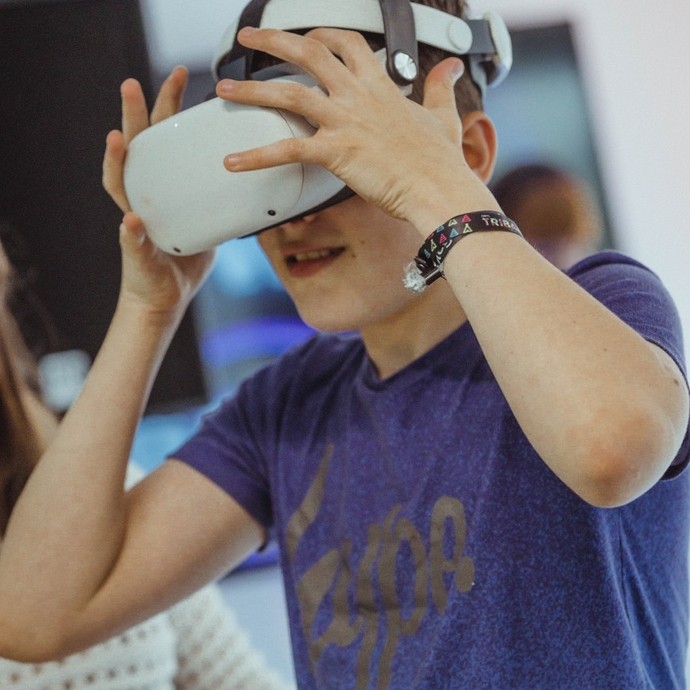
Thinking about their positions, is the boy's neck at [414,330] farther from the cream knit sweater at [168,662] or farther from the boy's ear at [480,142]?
the cream knit sweater at [168,662]

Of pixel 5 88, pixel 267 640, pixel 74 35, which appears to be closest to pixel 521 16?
pixel 74 35

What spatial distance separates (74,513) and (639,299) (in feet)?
1.99

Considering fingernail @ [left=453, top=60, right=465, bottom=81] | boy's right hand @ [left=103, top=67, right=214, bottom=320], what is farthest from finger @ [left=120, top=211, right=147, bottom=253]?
fingernail @ [left=453, top=60, right=465, bottom=81]

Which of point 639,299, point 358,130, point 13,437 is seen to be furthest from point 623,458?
point 13,437

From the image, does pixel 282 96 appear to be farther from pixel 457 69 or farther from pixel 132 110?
pixel 132 110

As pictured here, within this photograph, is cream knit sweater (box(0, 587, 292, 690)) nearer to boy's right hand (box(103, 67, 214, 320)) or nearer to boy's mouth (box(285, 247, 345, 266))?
boy's right hand (box(103, 67, 214, 320))

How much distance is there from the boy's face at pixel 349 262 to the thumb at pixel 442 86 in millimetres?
114

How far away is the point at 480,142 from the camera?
0.97 meters

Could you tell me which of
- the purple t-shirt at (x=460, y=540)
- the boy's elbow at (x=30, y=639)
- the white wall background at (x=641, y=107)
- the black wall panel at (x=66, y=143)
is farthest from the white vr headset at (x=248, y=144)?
the white wall background at (x=641, y=107)

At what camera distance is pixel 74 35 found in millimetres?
1854

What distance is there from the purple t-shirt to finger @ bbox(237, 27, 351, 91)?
0.28 metres

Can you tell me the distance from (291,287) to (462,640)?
1.20 feet

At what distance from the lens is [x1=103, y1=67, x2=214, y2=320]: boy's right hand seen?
0.95 meters

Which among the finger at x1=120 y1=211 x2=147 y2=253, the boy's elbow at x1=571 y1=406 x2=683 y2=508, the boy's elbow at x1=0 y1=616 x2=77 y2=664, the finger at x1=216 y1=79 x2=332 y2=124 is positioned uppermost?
the finger at x1=216 y1=79 x2=332 y2=124
